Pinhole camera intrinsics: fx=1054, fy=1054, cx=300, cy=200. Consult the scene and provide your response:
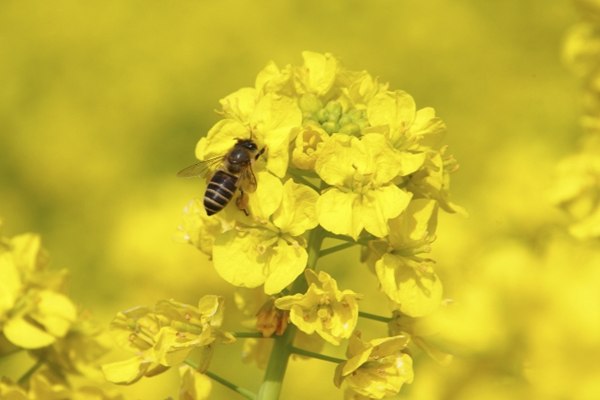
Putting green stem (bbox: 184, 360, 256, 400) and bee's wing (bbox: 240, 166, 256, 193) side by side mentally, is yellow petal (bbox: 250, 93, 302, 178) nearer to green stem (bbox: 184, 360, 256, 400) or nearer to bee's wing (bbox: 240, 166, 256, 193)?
bee's wing (bbox: 240, 166, 256, 193)

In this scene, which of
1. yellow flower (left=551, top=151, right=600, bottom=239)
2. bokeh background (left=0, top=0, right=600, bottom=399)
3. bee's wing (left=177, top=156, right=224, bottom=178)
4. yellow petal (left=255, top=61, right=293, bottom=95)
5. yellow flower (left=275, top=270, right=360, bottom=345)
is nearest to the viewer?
yellow flower (left=275, top=270, right=360, bottom=345)

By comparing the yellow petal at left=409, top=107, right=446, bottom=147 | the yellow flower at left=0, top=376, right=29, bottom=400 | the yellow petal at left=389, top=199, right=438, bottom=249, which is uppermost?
the yellow petal at left=409, top=107, right=446, bottom=147

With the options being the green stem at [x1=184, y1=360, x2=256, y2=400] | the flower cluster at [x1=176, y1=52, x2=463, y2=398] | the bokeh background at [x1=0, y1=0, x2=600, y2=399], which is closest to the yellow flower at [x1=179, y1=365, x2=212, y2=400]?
the green stem at [x1=184, y1=360, x2=256, y2=400]

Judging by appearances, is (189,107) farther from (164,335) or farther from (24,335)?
(164,335)

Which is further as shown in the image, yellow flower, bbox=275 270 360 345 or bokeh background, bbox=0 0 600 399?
bokeh background, bbox=0 0 600 399

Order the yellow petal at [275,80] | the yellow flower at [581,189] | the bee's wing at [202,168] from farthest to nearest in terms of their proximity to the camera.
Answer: the yellow flower at [581,189] → the bee's wing at [202,168] → the yellow petal at [275,80]

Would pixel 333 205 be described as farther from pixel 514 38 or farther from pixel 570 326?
pixel 514 38

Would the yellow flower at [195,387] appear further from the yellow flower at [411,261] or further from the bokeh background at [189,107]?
the bokeh background at [189,107]

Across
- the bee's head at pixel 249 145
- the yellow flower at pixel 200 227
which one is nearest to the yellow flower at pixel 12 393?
the yellow flower at pixel 200 227
